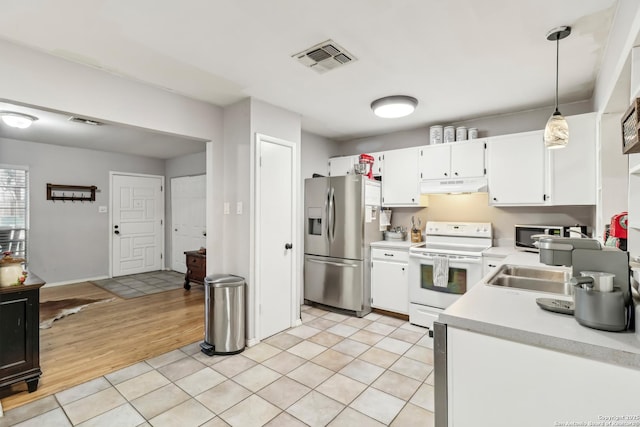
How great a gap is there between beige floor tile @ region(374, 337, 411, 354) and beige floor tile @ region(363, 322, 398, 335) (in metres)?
0.18

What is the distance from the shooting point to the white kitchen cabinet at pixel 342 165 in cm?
459

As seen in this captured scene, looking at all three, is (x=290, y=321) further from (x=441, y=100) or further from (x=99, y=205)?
(x=99, y=205)

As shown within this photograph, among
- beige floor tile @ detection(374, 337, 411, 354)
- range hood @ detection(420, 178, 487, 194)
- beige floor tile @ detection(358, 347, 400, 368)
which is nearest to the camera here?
beige floor tile @ detection(358, 347, 400, 368)

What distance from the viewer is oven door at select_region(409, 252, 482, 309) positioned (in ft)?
10.9

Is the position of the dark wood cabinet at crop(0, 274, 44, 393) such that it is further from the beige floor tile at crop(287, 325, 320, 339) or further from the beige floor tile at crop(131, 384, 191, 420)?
the beige floor tile at crop(287, 325, 320, 339)

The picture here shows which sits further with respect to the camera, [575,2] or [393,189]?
[393,189]

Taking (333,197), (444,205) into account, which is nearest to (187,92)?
(333,197)

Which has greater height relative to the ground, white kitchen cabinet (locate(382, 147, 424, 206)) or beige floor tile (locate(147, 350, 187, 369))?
white kitchen cabinet (locate(382, 147, 424, 206))

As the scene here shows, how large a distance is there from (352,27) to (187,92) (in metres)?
1.82

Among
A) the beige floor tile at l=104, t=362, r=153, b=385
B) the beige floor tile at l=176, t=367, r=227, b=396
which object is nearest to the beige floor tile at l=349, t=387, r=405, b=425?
the beige floor tile at l=176, t=367, r=227, b=396

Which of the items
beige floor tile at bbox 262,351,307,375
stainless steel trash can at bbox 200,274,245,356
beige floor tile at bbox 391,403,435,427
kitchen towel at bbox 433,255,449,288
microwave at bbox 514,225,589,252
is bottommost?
beige floor tile at bbox 262,351,307,375

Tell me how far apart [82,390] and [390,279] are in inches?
126

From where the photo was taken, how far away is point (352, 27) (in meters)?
1.98

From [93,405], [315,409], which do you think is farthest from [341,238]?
[93,405]
